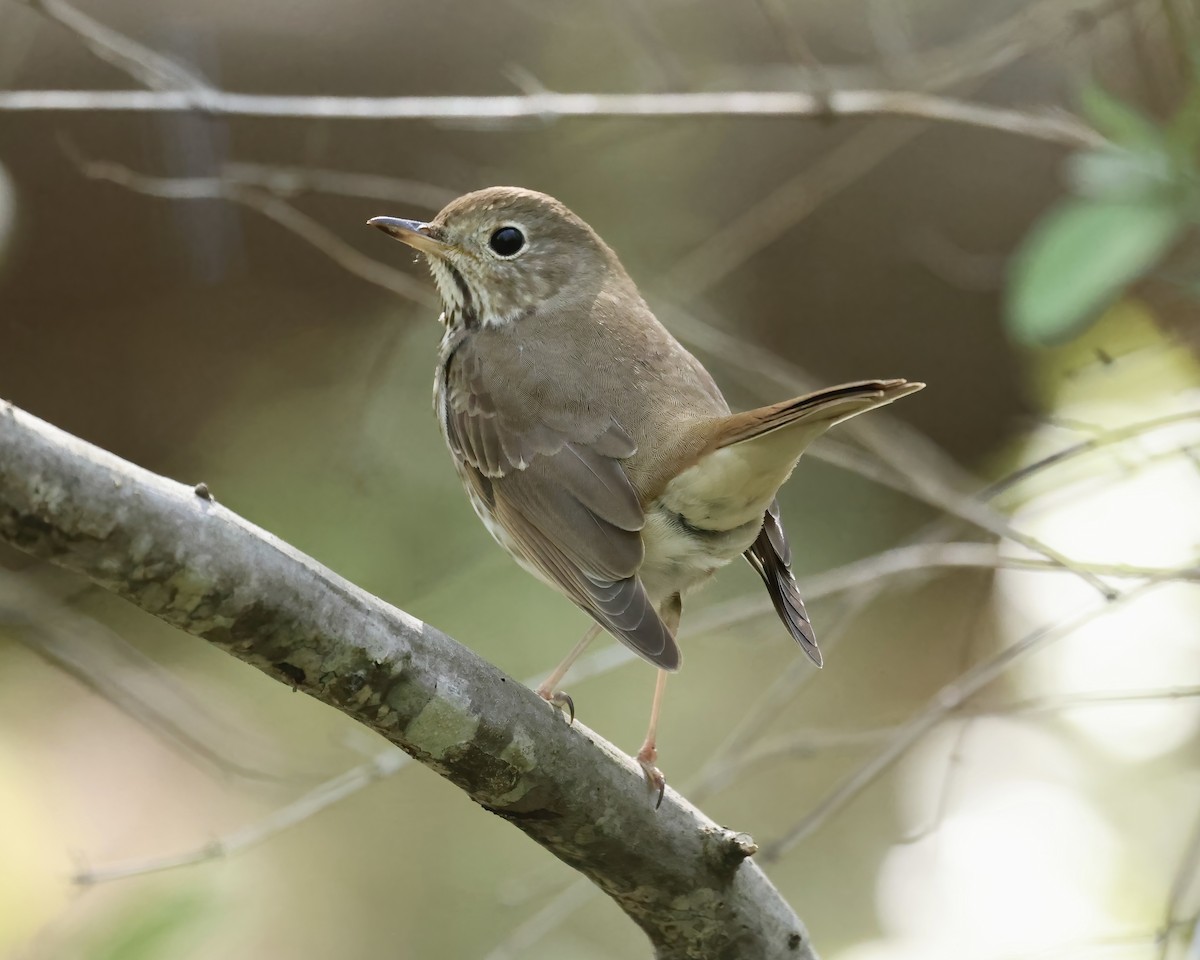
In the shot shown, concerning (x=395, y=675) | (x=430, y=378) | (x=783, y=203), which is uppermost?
(x=783, y=203)

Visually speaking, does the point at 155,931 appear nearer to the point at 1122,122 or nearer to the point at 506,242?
the point at 506,242

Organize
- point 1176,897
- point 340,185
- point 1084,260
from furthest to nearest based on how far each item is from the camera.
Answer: point 340,185 < point 1084,260 < point 1176,897

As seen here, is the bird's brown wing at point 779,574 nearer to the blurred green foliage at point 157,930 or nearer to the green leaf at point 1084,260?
the green leaf at point 1084,260

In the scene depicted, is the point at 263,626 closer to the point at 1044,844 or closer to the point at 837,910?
the point at 1044,844

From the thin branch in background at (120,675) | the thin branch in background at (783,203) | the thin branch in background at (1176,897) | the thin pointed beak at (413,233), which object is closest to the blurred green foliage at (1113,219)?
the thin branch in background at (1176,897)

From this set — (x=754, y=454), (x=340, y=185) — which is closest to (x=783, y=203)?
(x=340, y=185)

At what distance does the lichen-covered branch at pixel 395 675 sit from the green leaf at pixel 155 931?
1.87ft

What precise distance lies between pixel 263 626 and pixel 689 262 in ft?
12.5

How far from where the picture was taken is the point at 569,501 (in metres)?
2.79

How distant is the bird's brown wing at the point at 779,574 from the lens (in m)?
2.79

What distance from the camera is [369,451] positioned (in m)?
4.57

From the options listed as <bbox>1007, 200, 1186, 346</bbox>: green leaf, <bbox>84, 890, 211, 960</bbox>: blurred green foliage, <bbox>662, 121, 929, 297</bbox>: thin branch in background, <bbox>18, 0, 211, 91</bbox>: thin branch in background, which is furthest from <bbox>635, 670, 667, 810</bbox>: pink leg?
<bbox>662, 121, 929, 297</bbox>: thin branch in background

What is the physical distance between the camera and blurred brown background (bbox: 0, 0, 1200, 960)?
4.41 m

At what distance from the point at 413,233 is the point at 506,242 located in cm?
24
